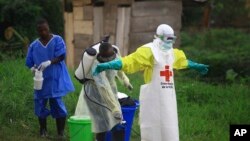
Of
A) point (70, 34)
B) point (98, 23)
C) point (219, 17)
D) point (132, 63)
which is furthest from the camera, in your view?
point (219, 17)

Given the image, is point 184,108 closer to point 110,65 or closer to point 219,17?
point 110,65

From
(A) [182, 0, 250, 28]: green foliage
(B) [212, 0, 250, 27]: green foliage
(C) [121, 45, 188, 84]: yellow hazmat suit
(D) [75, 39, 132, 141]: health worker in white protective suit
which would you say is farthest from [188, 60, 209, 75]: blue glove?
(A) [182, 0, 250, 28]: green foliage

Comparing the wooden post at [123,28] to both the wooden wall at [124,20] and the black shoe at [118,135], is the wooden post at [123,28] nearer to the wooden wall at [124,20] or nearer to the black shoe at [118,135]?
the wooden wall at [124,20]

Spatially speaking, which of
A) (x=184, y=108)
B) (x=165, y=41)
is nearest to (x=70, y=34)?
(x=184, y=108)

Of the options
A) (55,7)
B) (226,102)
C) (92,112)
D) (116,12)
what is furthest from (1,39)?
(92,112)

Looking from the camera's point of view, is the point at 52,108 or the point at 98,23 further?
the point at 98,23

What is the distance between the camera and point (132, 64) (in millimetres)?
6219

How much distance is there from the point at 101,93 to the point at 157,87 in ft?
2.63

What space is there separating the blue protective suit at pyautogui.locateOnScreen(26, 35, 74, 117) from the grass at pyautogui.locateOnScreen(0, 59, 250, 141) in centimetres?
64

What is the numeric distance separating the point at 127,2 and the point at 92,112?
699 centimetres

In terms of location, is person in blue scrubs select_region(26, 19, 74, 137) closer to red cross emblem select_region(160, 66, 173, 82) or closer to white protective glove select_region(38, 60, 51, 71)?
white protective glove select_region(38, 60, 51, 71)

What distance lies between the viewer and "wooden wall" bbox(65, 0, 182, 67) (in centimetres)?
1339

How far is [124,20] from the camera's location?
43.6ft

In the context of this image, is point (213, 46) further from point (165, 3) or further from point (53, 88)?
point (53, 88)
